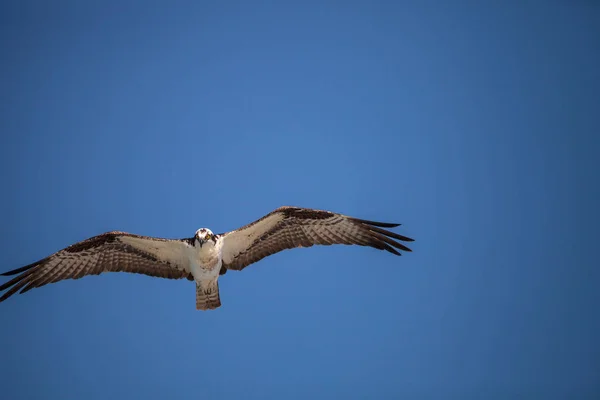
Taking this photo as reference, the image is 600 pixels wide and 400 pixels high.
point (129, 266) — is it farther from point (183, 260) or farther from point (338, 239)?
point (338, 239)

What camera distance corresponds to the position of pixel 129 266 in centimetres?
1214

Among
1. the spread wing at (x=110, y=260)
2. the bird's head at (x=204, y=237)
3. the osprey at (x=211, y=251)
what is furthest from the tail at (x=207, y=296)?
the bird's head at (x=204, y=237)

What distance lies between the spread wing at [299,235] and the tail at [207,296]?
1.85ft

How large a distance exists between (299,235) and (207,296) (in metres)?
2.27

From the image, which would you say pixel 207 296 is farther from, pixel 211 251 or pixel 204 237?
pixel 204 237

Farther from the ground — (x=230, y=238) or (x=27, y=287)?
(x=230, y=238)

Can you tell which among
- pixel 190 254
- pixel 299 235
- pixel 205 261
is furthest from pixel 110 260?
pixel 299 235

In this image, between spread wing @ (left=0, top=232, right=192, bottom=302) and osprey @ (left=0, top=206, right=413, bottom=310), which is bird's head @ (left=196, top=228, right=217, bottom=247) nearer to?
osprey @ (left=0, top=206, right=413, bottom=310)

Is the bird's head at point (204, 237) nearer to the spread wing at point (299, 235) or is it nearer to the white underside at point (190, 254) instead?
the white underside at point (190, 254)

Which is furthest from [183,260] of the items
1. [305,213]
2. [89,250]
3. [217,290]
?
[305,213]

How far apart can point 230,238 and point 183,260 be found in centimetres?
115

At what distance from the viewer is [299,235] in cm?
1209

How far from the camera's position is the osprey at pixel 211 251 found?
11.6 meters

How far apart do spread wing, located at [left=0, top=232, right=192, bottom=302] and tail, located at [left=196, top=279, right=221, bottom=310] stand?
1.80 ft
